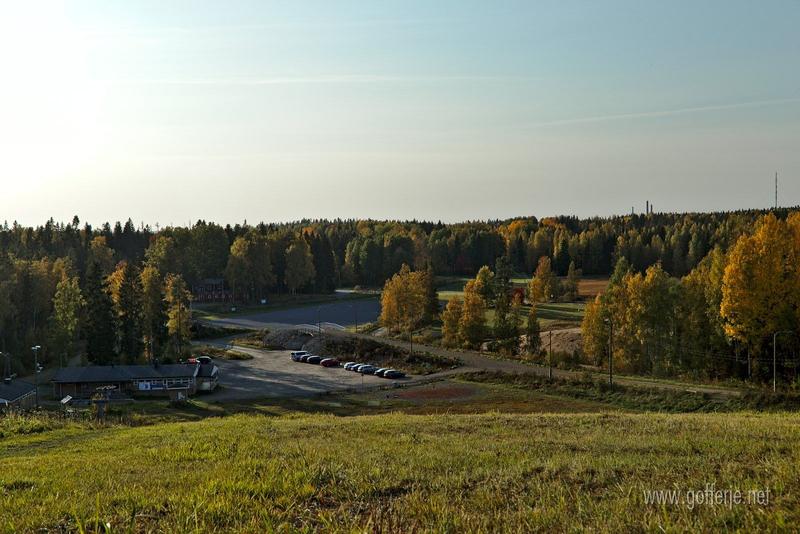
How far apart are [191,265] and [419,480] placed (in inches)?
5021

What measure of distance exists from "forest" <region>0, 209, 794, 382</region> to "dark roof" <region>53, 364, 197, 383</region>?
707 cm

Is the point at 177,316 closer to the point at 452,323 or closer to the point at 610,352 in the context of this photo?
the point at 452,323

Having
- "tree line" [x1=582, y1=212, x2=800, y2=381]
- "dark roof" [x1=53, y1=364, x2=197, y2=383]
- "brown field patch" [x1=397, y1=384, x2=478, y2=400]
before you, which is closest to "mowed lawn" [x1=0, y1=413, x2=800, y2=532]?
"tree line" [x1=582, y1=212, x2=800, y2=381]

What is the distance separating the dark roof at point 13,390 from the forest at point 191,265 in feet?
48.7

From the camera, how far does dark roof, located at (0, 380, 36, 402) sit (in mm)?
51156

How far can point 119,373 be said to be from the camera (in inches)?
2506

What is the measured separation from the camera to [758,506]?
10461 millimetres

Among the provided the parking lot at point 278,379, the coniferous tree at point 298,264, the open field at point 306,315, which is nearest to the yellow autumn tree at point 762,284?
the parking lot at point 278,379

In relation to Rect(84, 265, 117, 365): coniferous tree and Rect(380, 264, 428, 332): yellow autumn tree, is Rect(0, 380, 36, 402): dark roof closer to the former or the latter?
Rect(84, 265, 117, 365): coniferous tree

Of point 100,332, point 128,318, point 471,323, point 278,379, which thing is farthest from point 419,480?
point 471,323

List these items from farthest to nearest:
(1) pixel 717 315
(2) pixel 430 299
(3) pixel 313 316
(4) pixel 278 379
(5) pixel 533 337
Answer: (3) pixel 313 316 → (2) pixel 430 299 → (5) pixel 533 337 → (4) pixel 278 379 → (1) pixel 717 315

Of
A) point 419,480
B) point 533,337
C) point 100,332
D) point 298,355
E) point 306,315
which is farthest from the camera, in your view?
point 306,315

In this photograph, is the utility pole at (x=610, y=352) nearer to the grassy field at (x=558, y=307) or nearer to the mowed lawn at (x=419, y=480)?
the grassy field at (x=558, y=307)

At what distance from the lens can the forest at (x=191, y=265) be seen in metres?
74.4
